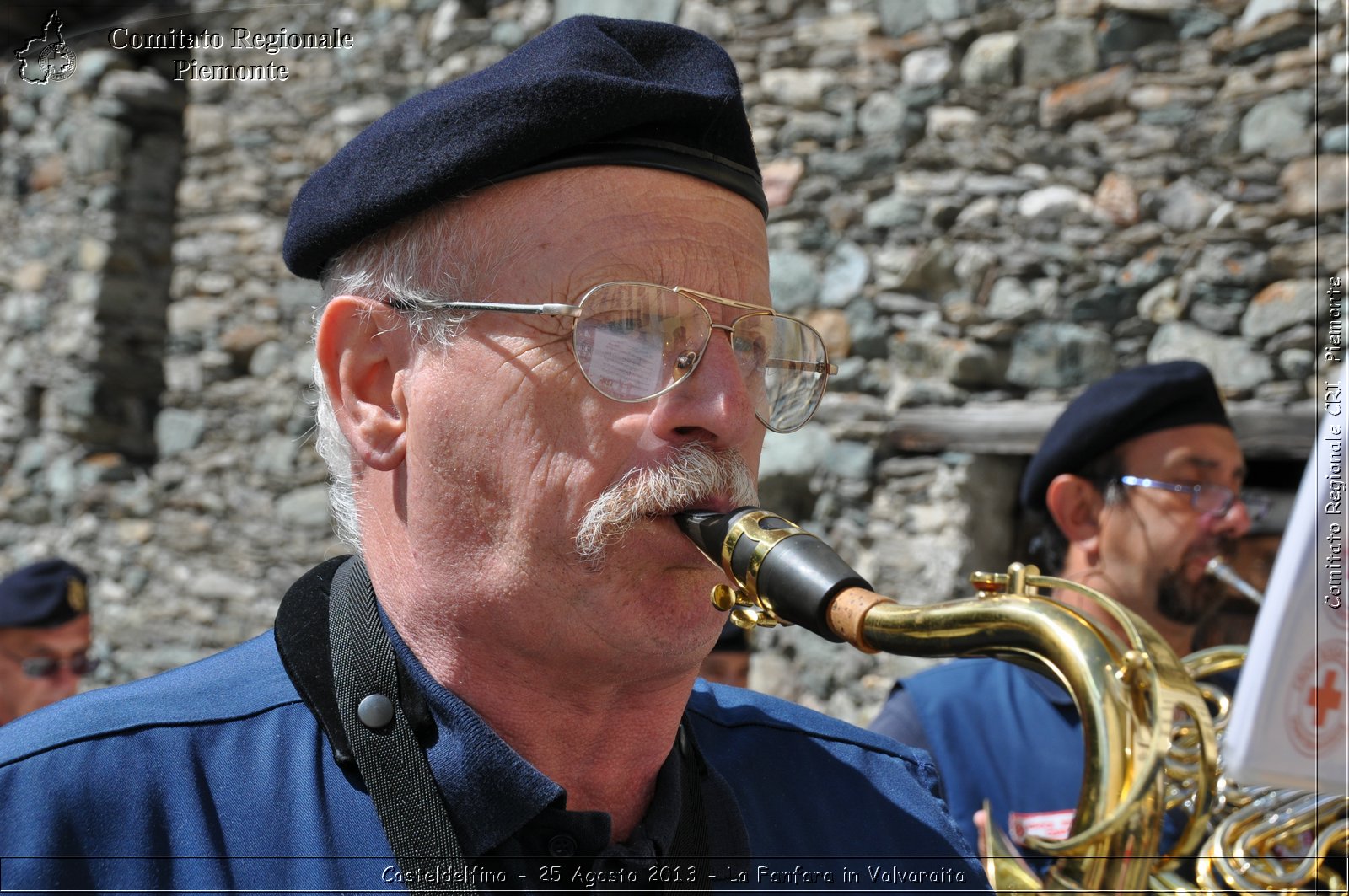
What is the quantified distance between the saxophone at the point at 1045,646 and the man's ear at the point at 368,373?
1.35ft

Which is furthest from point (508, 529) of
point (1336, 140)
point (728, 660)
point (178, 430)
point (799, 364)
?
point (178, 430)

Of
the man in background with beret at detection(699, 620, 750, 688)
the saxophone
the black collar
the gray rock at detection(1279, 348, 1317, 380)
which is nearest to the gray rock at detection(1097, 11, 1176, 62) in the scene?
the gray rock at detection(1279, 348, 1317, 380)

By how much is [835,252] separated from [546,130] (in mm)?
3706

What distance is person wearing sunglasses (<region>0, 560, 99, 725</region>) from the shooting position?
409cm

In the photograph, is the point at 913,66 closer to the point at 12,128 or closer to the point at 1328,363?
the point at 1328,363

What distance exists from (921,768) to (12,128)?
7876mm

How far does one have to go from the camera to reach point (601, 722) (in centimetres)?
154

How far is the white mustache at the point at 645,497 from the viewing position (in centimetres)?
144

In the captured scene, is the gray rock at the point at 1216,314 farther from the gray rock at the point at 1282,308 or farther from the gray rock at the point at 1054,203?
the gray rock at the point at 1054,203

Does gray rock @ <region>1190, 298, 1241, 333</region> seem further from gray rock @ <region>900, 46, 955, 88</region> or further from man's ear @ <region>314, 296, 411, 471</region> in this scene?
man's ear @ <region>314, 296, 411, 471</region>

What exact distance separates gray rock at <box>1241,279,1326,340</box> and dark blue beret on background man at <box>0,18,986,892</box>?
10.2 ft

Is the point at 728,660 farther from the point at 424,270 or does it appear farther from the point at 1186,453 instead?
the point at 424,270

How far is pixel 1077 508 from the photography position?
3.27 metres

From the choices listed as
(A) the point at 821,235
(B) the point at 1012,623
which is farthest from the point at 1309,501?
(A) the point at 821,235
